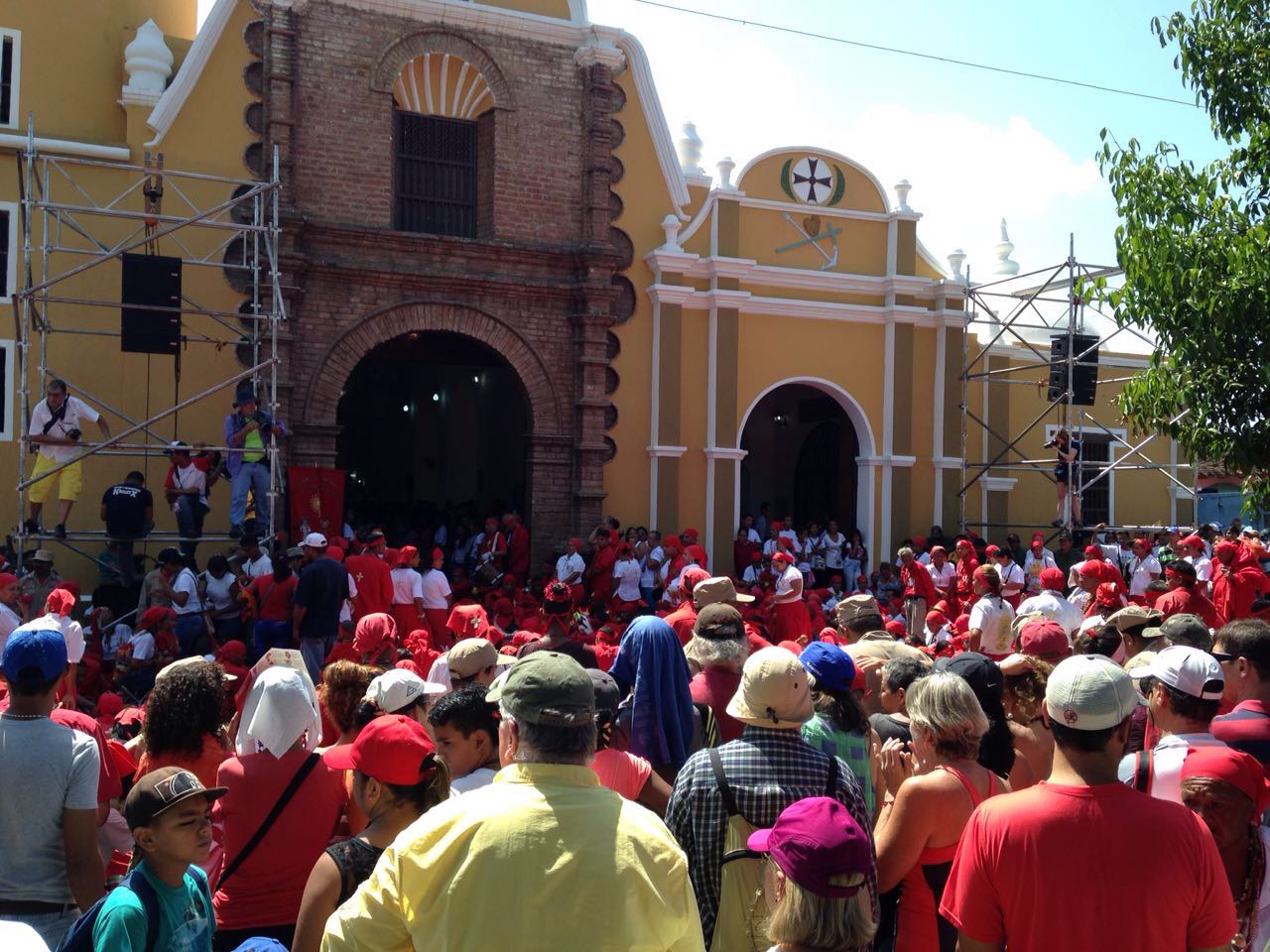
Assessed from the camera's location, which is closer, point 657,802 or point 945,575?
point 657,802

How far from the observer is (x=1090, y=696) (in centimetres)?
314

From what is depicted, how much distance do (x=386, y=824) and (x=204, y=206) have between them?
13340mm

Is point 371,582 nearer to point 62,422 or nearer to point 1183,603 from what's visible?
point 62,422

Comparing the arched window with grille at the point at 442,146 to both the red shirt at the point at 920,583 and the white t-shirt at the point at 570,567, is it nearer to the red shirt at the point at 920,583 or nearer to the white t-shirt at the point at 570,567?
the white t-shirt at the point at 570,567

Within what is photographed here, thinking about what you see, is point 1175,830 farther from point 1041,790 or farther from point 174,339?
point 174,339

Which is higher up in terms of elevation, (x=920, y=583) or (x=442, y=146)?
(x=442, y=146)

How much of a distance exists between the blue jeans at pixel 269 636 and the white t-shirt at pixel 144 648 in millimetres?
849

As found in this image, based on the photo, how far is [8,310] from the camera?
14.2 m

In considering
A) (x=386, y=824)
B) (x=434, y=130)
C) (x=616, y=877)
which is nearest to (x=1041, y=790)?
(x=616, y=877)

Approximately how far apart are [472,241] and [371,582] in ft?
22.0

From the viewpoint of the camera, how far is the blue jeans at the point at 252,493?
42.5ft

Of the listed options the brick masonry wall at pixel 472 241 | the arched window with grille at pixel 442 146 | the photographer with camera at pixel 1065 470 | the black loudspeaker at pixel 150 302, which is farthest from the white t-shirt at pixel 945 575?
the black loudspeaker at pixel 150 302

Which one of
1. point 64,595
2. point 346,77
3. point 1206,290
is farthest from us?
point 346,77

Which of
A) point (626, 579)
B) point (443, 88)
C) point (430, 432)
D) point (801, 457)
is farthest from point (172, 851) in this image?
point (430, 432)
